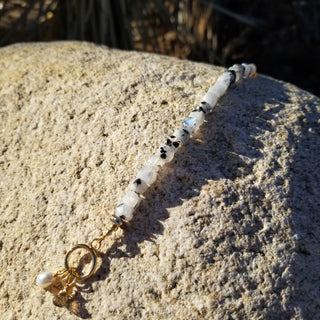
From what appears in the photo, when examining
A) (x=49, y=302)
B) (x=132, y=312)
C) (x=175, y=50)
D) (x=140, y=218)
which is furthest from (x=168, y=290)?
(x=175, y=50)

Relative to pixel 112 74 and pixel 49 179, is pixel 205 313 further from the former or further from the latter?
pixel 112 74

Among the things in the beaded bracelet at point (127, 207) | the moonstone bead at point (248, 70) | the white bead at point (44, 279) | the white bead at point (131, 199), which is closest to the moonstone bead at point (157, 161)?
the beaded bracelet at point (127, 207)

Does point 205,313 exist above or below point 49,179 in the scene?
below

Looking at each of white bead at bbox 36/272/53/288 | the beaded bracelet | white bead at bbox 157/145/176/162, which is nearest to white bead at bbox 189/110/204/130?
the beaded bracelet

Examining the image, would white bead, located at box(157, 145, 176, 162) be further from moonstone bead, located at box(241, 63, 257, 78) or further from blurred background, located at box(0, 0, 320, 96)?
blurred background, located at box(0, 0, 320, 96)

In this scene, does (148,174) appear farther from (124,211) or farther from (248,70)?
(248,70)

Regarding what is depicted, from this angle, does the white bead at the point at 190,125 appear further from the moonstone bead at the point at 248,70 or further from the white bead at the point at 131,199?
the moonstone bead at the point at 248,70

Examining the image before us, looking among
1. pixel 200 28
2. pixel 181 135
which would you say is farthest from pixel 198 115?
pixel 200 28
